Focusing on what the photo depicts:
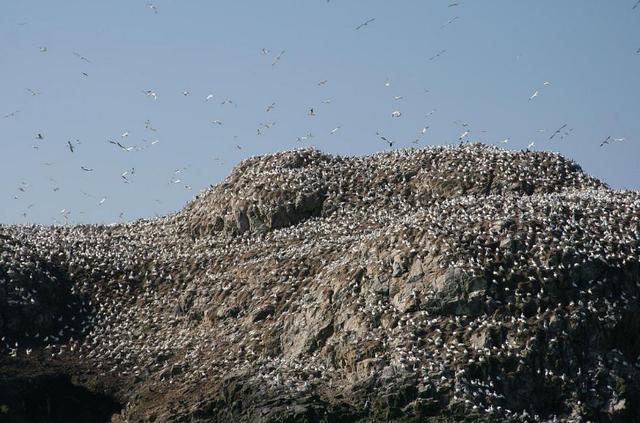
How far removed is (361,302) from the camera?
144ft

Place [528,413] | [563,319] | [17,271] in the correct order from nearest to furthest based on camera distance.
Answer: [528,413]
[563,319]
[17,271]

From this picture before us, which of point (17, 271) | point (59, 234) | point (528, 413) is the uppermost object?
point (59, 234)

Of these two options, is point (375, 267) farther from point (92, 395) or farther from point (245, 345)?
point (92, 395)

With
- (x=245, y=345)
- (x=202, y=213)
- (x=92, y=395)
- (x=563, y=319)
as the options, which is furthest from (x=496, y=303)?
(x=202, y=213)

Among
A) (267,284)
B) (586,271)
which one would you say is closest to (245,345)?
(267,284)

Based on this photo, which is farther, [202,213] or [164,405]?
[202,213]

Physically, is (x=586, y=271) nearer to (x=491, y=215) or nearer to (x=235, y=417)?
(x=491, y=215)

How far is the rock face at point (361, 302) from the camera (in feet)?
129

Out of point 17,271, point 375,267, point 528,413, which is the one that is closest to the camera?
point 528,413

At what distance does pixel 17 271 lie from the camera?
54031 mm

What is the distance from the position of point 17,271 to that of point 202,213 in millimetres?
12713

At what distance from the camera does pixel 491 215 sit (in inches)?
1847

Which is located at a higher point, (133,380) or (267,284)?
(267,284)

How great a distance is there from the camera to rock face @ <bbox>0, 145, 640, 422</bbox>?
39469 mm
